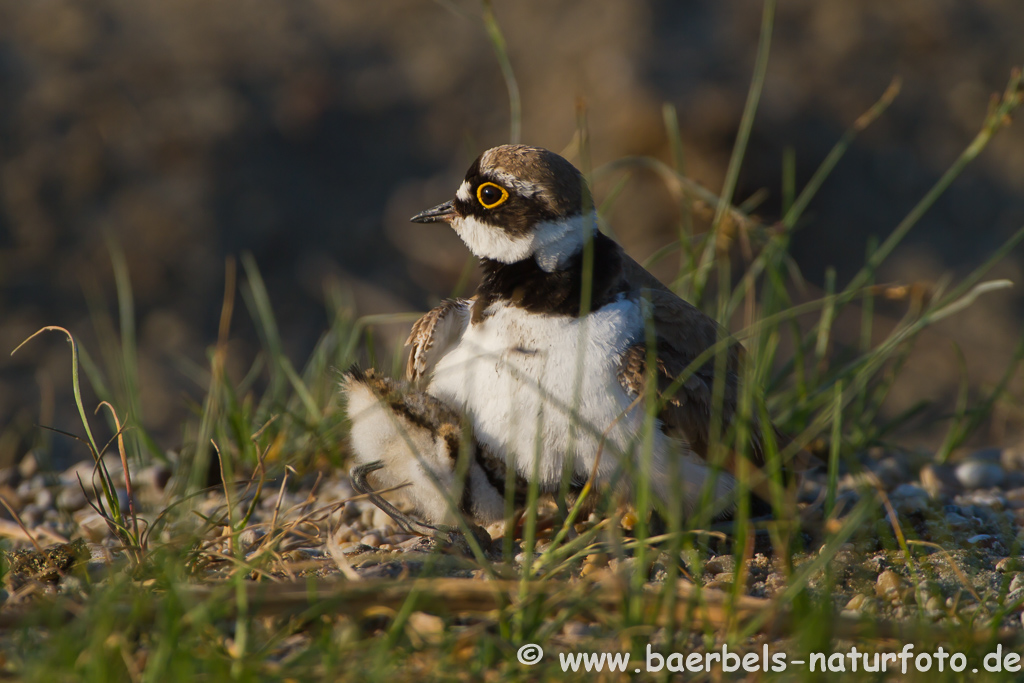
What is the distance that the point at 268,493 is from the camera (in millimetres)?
3879

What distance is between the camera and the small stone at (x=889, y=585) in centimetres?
273

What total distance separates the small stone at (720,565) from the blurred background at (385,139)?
462 centimetres

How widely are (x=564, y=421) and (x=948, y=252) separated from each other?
6.33m

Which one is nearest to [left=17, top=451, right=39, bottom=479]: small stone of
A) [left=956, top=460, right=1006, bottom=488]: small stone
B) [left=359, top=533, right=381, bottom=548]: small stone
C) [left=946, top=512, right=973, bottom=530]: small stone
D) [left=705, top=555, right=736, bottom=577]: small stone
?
[left=359, top=533, right=381, bottom=548]: small stone

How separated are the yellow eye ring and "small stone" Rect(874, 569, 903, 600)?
1.79 meters

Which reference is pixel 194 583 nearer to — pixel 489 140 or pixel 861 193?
pixel 489 140

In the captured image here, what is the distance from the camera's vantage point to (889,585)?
279cm

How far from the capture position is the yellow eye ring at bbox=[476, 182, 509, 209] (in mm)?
3320

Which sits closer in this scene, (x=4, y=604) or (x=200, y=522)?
(x=4, y=604)

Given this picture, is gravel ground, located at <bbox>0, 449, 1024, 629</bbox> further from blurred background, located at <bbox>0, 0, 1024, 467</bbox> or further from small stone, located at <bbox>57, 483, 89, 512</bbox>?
blurred background, located at <bbox>0, 0, 1024, 467</bbox>

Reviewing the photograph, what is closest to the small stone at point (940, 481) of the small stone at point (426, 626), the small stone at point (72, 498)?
the small stone at point (426, 626)

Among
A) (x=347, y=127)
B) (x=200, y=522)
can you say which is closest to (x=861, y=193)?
(x=347, y=127)

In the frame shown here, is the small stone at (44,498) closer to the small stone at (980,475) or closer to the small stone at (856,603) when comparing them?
the small stone at (856,603)

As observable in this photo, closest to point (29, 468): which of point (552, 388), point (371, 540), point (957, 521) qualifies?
point (371, 540)
